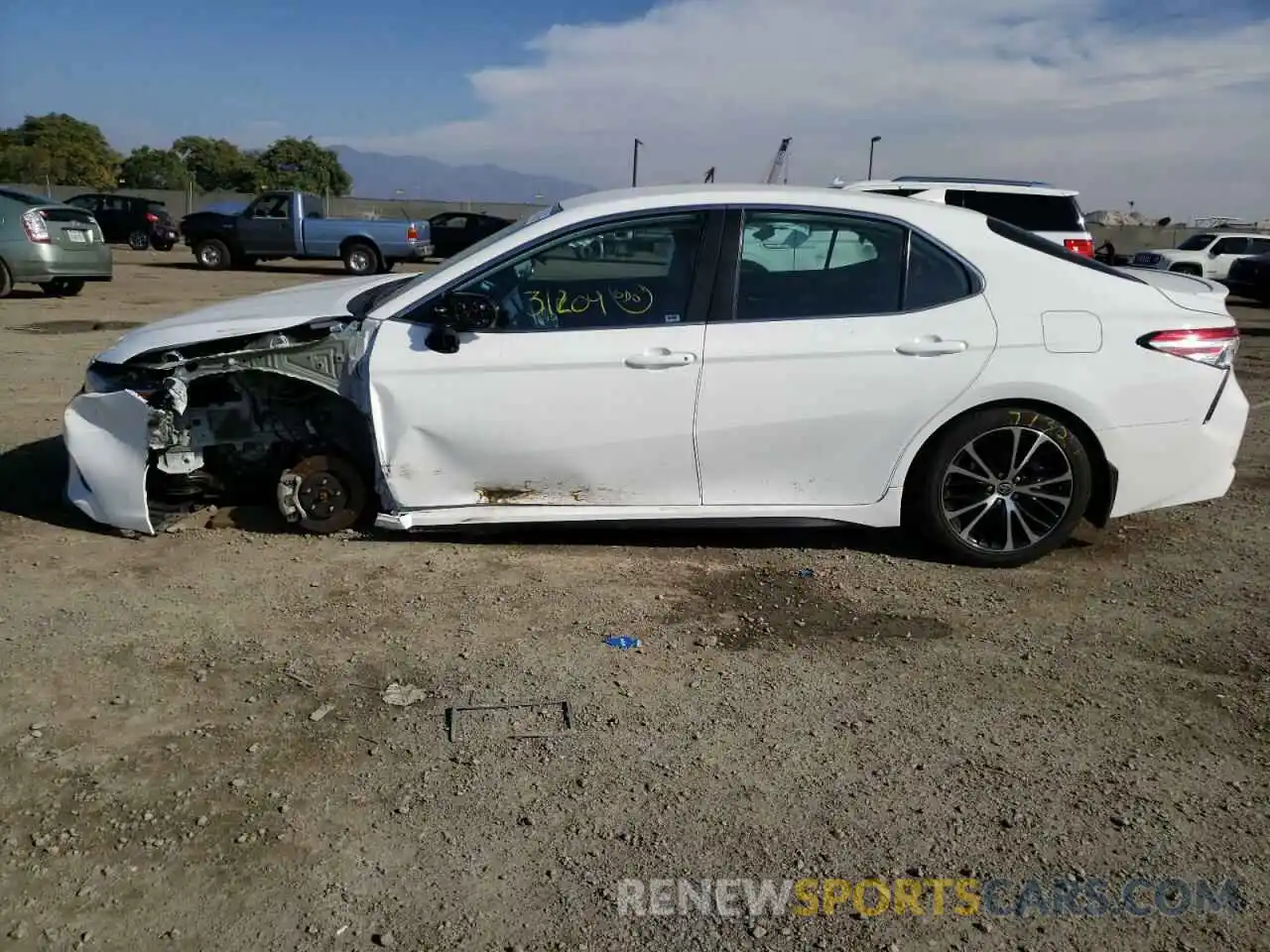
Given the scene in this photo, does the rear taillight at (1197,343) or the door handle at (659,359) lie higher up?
the rear taillight at (1197,343)

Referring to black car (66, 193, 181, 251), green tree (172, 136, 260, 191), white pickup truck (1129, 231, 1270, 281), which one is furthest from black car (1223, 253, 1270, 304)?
green tree (172, 136, 260, 191)

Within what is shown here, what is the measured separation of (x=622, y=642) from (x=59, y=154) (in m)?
79.7

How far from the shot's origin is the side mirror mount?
4.51 meters

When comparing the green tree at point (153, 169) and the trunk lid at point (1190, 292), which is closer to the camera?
the trunk lid at point (1190, 292)

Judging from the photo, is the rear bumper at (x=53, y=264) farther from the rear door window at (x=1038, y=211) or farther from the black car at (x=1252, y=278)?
the black car at (x=1252, y=278)

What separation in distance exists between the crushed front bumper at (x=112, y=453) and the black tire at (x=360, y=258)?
809 inches

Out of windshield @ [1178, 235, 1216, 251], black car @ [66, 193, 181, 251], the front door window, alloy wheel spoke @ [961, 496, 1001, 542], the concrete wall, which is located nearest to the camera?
the front door window

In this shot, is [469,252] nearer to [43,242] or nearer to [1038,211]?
[1038,211]

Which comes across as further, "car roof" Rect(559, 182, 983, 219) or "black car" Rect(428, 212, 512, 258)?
"black car" Rect(428, 212, 512, 258)

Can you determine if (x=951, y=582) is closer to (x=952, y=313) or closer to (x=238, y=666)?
(x=952, y=313)

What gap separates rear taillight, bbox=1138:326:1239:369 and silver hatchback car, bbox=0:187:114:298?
14125mm

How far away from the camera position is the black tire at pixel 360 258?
24562 millimetres

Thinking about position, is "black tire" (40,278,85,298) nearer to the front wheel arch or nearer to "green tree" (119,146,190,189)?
the front wheel arch

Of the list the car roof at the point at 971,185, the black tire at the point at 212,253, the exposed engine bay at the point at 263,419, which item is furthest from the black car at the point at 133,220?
the exposed engine bay at the point at 263,419
